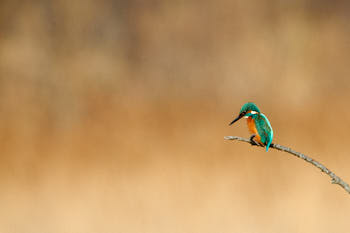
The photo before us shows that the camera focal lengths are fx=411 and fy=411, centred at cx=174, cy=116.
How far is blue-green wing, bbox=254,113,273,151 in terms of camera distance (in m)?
Result: 0.45

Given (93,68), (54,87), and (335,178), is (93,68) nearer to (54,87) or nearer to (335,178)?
(54,87)

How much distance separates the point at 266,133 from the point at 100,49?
183cm

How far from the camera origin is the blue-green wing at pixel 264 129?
45cm

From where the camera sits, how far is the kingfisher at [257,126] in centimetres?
45

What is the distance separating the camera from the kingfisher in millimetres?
449

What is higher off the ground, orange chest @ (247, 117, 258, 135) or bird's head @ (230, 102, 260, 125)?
bird's head @ (230, 102, 260, 125)

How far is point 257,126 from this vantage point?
1.53 feet

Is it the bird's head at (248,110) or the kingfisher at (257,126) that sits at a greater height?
the bird's head at (248,110)

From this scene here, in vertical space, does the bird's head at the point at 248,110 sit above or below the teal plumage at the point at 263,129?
above

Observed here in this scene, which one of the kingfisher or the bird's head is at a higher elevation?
the bird's head

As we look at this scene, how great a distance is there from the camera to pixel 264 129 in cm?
46

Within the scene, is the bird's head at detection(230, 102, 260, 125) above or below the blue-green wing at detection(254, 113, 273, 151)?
above

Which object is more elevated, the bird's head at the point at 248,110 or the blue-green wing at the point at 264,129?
the bird's head at the point at 248,110

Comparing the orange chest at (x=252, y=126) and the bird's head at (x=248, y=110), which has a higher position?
the bird's head at (x=248, y=110)
